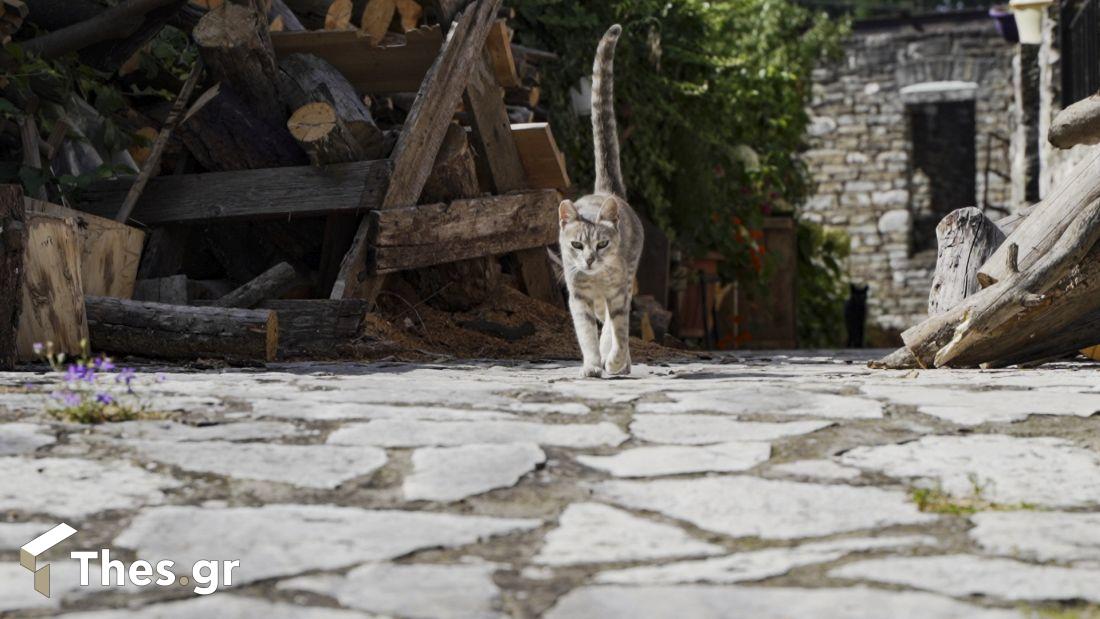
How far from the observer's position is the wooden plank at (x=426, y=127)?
6551mm

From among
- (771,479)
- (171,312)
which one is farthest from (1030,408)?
(171,312)

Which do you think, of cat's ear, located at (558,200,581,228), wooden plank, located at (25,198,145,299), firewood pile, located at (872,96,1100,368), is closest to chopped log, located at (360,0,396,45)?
wooden plank, located at (25,198,145,299)

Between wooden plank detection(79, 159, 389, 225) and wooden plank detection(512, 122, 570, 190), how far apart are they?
4.14 feet

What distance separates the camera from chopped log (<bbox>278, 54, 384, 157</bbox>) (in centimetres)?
664

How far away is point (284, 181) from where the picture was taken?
6.59 m

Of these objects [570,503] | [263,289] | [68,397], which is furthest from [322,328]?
[570,503]

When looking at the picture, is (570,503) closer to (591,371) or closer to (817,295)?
(591,371)

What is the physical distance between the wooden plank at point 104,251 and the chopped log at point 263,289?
42cm

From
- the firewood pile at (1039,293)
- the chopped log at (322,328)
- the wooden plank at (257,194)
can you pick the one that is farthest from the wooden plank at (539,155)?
the firewood pile at (1039,293)

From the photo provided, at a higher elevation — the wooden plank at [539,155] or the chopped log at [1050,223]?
the wooden plank at [539,155]

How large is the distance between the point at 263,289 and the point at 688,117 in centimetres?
511

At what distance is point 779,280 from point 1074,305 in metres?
7.06

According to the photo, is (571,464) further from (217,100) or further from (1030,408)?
(217,100)

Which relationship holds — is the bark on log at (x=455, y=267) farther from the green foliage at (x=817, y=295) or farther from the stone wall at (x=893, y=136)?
the stone wall at (x=893, y=136)
